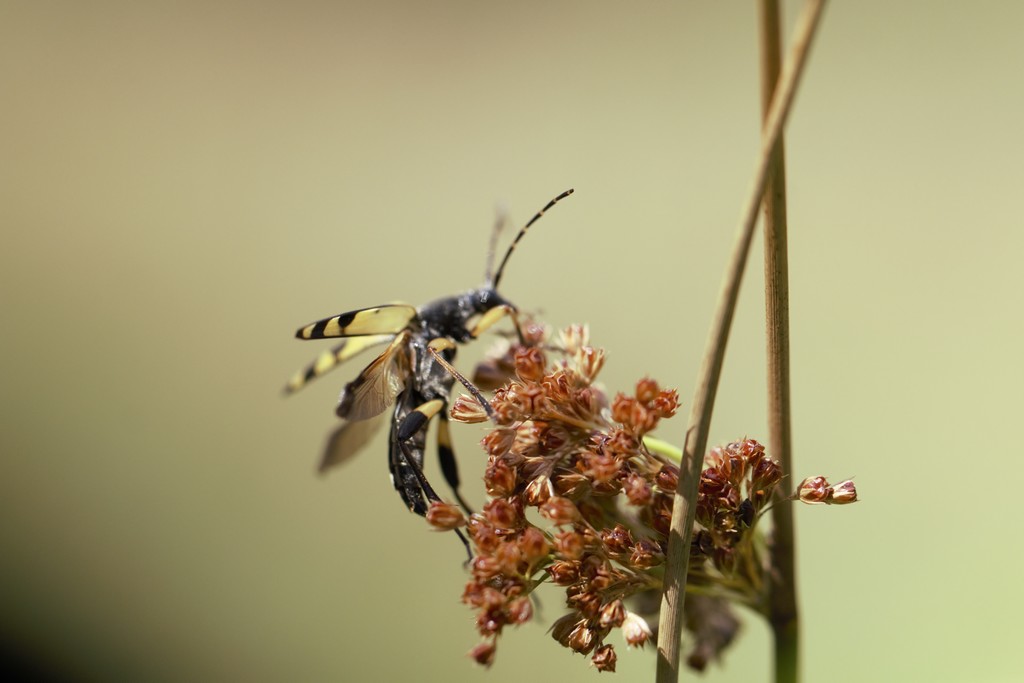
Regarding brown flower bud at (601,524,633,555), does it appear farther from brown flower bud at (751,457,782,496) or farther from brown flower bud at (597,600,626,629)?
brown flower bud at (751,457,782,496)

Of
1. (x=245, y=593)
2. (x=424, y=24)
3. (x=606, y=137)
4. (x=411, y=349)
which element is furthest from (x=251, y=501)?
(x=424, y=24)

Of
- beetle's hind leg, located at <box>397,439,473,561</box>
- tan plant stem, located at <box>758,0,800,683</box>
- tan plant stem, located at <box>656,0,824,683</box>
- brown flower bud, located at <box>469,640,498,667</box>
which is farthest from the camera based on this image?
beetle's hind leg, located at <box>397,439,473,561</box>

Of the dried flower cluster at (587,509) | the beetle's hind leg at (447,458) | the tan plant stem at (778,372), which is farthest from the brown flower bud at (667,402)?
the beetle's hind leg at (447,458)

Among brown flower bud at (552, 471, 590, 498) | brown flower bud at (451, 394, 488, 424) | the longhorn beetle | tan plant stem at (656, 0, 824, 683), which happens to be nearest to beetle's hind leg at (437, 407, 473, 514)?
the longhorn beetle

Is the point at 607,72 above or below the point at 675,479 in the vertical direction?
above

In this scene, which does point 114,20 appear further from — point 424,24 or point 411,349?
point 411,349

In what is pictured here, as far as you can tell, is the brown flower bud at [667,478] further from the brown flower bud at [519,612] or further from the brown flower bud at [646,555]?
the brown flower bud at [519,612]
